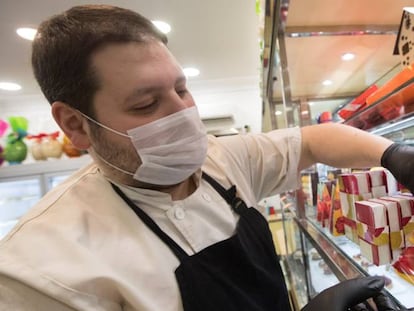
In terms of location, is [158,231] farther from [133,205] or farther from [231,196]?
[231,196]

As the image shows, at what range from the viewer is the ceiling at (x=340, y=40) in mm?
815

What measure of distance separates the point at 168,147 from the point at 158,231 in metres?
0.18

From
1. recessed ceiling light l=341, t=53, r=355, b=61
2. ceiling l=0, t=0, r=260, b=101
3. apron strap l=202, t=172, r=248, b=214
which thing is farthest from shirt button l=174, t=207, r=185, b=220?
ceiling l=0, t=0, r=260, b=101

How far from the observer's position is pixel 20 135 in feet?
8.91

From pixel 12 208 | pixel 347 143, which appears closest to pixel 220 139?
pixel 347 143

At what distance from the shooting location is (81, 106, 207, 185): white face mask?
1.88 ft

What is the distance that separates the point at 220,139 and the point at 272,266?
39 centimetres

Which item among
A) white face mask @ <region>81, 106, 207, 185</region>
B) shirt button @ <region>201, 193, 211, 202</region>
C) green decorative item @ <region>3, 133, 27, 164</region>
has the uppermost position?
green decorative item @ <region>3, 133, 27, 164</region>

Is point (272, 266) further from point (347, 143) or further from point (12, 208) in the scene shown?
point (12, 208)

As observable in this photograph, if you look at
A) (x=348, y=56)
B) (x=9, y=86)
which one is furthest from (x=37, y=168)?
(x=348, y=56)

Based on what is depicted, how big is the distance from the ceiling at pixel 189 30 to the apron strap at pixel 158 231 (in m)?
1.35

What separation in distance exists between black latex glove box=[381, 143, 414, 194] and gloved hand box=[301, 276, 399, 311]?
17 centimetres

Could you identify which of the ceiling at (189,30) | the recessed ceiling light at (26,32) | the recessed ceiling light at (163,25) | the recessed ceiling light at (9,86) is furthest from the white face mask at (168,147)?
the recessed ceiling light at (9,86)

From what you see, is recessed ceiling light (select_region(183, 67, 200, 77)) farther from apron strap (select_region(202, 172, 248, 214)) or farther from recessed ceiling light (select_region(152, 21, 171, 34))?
apron strap (select_region(202, 172, 248, 214))
